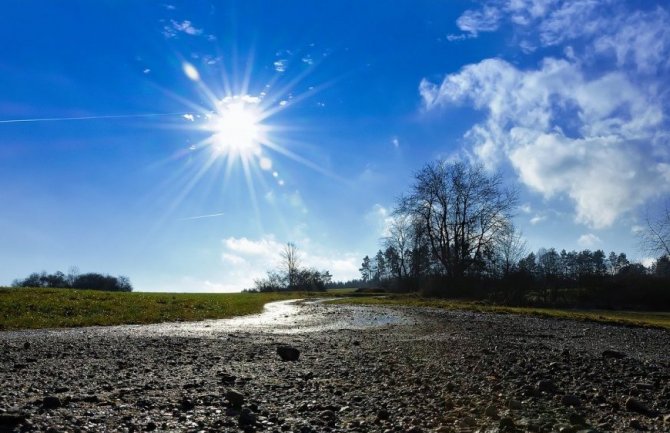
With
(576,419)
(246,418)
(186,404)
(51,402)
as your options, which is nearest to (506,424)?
(576,419)

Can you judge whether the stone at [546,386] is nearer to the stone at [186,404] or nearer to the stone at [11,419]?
the stone at [186,404]

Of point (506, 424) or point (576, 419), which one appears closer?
point (506, 424)

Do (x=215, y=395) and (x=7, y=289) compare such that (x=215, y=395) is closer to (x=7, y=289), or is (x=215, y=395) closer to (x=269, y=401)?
(x=269, y=401)

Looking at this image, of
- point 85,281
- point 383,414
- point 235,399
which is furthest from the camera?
point 85,281

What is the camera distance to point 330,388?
23.0 feet

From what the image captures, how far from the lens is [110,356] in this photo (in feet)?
32.7

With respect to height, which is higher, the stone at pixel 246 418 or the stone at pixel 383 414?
the stone at pixel 246 418

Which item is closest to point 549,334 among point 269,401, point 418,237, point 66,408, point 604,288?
point 269,401

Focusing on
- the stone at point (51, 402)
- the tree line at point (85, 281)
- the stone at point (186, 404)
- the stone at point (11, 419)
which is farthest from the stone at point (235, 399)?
the tree line at point (85, 281)

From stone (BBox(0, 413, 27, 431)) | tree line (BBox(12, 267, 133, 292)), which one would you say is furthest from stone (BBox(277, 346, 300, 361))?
tree line (BBox(12, 267, 133, 292))

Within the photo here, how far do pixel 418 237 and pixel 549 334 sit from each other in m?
48.2

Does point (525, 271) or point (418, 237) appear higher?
point (418, 237)

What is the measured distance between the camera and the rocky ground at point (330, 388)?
5.15 metres

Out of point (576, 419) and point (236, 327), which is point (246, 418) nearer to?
point (576, 419)
